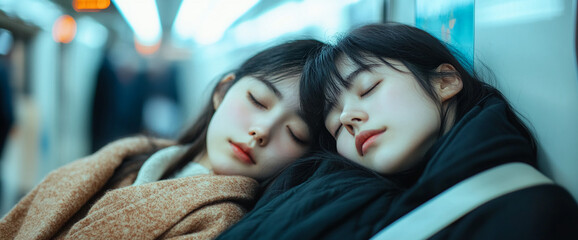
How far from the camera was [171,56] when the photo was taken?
4949 mm

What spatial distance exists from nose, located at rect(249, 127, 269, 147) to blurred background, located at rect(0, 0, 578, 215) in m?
0.39

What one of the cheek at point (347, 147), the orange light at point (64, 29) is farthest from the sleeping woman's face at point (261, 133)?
the orange light at point (64, 29)

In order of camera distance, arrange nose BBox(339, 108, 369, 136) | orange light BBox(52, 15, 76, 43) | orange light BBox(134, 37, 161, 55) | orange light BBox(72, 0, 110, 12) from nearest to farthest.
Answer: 1. nose BBox(339, 108, 369, 136)
2. orange light BBox(72, 0, 110, 12)
3. orange light BBox(52, 15, 76, 43)
4. orange light BBox(134, 37, 161, 55)

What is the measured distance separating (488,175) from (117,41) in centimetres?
433

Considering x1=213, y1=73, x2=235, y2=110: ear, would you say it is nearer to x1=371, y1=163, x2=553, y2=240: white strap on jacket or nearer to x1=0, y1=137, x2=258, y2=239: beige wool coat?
x1=0, y1=137, x2=258, y2=239: beige wool coat

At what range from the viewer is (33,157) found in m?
3.41

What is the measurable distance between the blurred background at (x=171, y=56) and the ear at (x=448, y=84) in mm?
119

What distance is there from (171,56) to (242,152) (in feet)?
13.7

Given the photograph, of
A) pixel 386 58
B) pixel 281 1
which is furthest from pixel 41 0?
pixel 386 58

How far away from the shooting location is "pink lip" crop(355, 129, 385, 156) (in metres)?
0.84

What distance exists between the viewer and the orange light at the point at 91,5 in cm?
273

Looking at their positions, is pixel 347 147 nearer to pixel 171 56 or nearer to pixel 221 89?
pixel 221 89

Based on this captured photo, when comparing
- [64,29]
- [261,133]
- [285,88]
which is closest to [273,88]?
[285,88]

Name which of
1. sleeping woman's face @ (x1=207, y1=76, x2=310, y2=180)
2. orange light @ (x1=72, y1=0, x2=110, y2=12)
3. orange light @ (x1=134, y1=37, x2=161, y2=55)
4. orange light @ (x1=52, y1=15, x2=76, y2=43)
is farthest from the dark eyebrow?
orange light @ (x1=134, y1=37, x2=161, y2=55)
